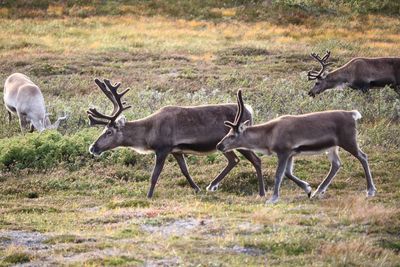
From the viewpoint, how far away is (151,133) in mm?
13844

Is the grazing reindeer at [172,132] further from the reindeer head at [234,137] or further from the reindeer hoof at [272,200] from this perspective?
the reindeer hoof at [272,200]

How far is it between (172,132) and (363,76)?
1163 centimetres

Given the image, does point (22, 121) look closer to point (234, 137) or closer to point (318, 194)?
point (234, 137)

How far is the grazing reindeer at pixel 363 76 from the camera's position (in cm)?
2366

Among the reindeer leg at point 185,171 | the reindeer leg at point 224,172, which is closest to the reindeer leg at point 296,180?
the reindeer leg at point 224,172

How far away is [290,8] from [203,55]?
12.9 m

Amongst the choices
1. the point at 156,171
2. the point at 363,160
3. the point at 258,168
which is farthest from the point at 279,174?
the point at 156,171

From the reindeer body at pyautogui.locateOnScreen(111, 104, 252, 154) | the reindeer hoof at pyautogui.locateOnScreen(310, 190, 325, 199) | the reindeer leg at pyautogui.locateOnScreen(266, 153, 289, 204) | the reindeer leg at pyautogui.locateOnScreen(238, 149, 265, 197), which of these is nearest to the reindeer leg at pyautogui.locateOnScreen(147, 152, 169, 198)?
the reindeer body at pyautogui.locateOnScreen(111, 104, 252, 154)

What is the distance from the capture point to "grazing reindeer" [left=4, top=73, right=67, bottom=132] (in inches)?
751

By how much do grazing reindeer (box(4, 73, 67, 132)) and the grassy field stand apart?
506 millimetres

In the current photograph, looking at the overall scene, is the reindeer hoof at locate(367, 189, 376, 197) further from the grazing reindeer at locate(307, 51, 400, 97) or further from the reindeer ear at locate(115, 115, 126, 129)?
the grazing reindeer at locate(307, 51, 400, 97)

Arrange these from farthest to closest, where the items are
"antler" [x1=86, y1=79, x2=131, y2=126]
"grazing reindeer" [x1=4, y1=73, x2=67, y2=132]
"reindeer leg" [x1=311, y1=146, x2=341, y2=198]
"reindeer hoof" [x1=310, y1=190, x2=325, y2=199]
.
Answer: "grazing reindeer" [x1=4, y1=73, x2=67, y2=132] < "antler" [x1=86, y1=79, x2=131, y2=126] < "reindeer leg" [x1=311, y1=146, x2=341, y2=198] < "reindeer hoof" [x1=310, y1=190, x2=325, y2=199]

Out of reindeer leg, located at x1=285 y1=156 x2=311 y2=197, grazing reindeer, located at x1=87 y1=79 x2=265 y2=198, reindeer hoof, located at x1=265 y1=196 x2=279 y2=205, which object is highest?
grazing reindeer, located at x1=87 y1=79 x2=265 y2=198

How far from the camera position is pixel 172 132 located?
1377cm
